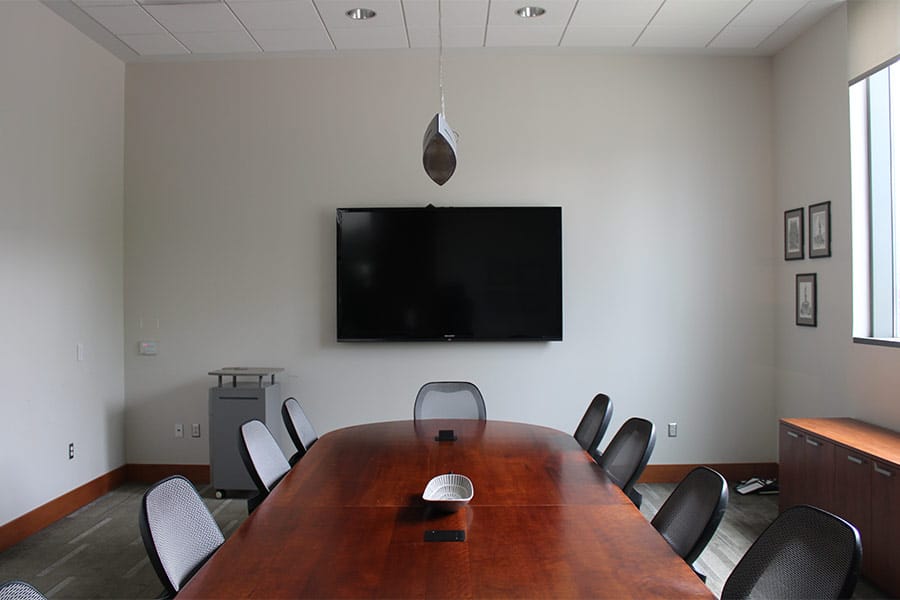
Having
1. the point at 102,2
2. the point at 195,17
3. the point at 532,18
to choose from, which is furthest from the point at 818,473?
the point at 102,2

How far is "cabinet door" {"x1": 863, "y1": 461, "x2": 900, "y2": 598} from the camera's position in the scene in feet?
9.75

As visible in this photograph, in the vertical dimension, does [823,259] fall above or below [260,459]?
above

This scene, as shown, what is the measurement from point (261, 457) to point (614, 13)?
3672 mm

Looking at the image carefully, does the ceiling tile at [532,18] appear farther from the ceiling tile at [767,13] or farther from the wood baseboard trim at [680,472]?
Answer: the wood baseboard trim at [680,472]

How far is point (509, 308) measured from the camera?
4.95m

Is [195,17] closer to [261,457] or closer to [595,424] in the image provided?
[261,457]

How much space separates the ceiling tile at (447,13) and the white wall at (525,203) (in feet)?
2.14

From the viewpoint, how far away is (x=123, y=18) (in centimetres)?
422

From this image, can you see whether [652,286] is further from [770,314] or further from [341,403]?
[341,403]

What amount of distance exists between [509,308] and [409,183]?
1325mm

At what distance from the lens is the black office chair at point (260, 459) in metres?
2.57

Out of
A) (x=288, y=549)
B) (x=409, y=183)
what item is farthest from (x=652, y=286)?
(x=288, y=549)

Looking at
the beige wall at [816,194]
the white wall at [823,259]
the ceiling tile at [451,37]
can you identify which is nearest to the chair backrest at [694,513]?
the white wall at [823,259]

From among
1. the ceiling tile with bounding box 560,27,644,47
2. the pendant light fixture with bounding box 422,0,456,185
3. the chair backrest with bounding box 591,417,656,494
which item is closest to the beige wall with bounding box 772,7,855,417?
the ceiling tile with bounding box 560,27,644,47
